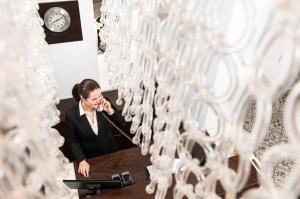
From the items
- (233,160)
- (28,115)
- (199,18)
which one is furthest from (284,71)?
(233,160)

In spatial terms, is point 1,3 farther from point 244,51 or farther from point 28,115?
point 244,51

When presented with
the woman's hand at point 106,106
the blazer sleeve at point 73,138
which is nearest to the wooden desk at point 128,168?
the blazer sleeve at point 73,138

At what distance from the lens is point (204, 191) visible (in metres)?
1.11

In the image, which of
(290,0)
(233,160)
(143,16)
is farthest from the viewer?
(233,160)

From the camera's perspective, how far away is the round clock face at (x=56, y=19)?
3.69 metres

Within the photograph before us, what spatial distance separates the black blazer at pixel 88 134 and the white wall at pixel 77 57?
1.36 meters

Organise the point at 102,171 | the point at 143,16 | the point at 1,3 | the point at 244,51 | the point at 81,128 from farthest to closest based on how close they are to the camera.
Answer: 1. the point at 81,128
2. the point at 102,171
3. the point at 143,16
4. the point at 1,3
5. the point at 244,51

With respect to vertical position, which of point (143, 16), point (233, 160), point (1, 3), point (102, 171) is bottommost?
point (102, 171)

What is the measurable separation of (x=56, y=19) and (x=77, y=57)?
0.62 meters

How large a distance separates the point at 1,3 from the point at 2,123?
46cm

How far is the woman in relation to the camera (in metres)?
2.72

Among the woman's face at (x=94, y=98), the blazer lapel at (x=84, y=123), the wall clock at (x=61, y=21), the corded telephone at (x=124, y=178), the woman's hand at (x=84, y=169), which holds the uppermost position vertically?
the wall clock at (x=61, y=21)

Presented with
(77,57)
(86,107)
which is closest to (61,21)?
(77,57)

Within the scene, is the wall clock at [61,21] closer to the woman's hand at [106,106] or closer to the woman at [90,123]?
the woman at [90,123]
